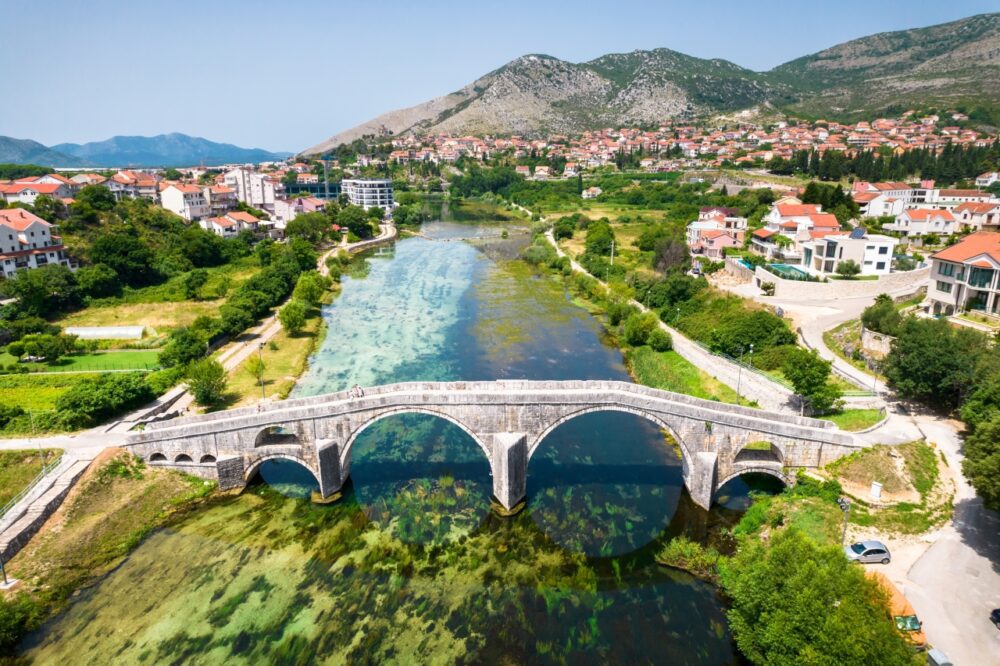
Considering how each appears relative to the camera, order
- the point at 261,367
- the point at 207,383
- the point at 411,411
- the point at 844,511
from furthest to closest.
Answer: the point at 261,367, the point at 207,383, the point at 411,411, the point at 844,511

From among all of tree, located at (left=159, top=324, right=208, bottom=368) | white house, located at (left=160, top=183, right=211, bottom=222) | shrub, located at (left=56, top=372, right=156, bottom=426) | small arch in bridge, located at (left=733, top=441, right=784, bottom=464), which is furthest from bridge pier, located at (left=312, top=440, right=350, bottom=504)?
white house, located at (left=160, top=183, right=211, bottom=222)

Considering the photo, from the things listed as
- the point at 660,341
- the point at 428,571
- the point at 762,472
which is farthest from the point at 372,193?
the point at 762,472

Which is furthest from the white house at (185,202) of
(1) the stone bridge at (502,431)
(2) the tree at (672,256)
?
(1) the stone bridge at (502,431)

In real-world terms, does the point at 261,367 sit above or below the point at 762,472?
above

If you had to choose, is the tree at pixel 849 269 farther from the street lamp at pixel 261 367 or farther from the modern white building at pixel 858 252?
the street lamp at pixel 261 367

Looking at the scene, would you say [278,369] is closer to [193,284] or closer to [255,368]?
[255,368]

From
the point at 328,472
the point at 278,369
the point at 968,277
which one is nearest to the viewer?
the point at 328,472

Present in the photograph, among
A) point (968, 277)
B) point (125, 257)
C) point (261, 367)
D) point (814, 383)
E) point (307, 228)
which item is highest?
point (968, 277)
